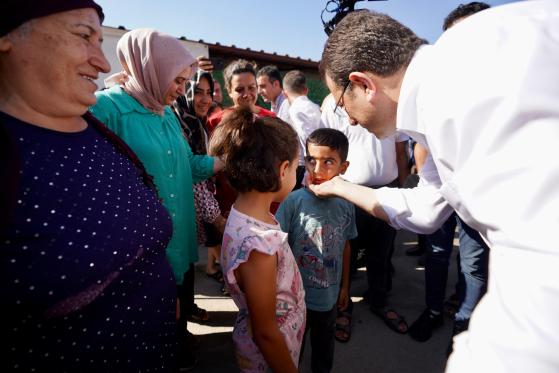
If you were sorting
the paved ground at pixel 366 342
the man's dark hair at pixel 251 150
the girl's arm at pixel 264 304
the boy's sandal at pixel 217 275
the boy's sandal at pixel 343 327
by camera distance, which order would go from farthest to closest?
1. the boy's sandal at pixel 217 275
2. the boy's sandal at pixel 343 327
3. the paved ground at pixel 366 342
4. the man's dark hair at pixel 251 150
5. the girl's arm at pixel 264 304

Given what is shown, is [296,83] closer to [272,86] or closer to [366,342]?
[272,86]

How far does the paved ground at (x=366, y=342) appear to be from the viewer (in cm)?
239

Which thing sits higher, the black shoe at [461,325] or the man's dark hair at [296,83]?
the man's dark hair at [296,83]

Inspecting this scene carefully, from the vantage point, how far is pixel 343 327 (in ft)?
8.95

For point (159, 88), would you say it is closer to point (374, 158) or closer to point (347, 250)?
point (347, 250)

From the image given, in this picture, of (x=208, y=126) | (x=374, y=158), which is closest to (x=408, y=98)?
(x=374, y=158)

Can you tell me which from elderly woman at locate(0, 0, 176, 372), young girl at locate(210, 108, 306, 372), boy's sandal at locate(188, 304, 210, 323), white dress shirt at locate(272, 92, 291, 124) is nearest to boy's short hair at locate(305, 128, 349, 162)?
young girl at locate(210, 108, 306, 372)

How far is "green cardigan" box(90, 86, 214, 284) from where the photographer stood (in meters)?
1.72

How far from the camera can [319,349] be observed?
2.02m

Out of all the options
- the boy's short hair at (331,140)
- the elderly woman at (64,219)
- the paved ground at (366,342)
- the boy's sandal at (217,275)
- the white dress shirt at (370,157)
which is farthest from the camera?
the boy's sandal at (217,275)

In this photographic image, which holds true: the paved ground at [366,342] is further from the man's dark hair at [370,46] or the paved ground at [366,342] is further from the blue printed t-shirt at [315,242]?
the man's dark hair at [370,46]

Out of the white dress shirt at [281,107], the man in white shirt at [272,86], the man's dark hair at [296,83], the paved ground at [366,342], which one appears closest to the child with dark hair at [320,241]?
the paved ground at [366,342]

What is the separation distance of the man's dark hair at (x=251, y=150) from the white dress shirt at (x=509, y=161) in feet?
2.51

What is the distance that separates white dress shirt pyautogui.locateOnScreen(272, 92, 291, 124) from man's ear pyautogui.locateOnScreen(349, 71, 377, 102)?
120 inches
